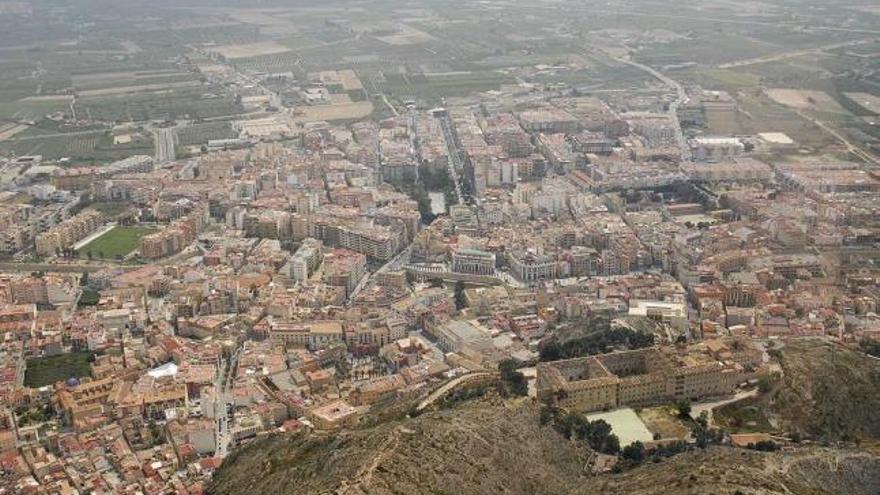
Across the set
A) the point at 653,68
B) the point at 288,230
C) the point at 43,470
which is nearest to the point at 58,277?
the point at 288,230

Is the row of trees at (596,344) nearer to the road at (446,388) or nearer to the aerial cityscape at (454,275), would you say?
the aerial cityscape at (454,275)

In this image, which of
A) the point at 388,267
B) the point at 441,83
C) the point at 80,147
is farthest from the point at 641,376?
the point at 441,83

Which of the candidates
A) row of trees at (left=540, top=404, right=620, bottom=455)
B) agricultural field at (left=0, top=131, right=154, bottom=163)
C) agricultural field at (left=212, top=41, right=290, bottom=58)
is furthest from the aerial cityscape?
agricultural field at (left=212, top=41, right=290, bottom=58)

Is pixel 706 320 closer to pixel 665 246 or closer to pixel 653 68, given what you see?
pixel 665 246

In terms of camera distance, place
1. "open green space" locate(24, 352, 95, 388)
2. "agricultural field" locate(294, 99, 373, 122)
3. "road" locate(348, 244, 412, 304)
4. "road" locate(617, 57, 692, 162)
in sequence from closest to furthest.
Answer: "open green space" locate(24, 352, 95, 388), "road" locate(348, 244, 412, 304), "road" locate(617, 57, 692, 162), "agricultural field" locate(294, 99, 373, 122)

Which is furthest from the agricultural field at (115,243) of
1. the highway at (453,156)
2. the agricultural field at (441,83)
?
the agricultural field at (441,83)

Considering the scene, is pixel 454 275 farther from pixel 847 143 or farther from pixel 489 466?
pixel 847 143

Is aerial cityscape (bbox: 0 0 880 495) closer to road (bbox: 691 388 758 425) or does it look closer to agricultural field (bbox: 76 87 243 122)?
road (bbox: 691 388 758 425)
